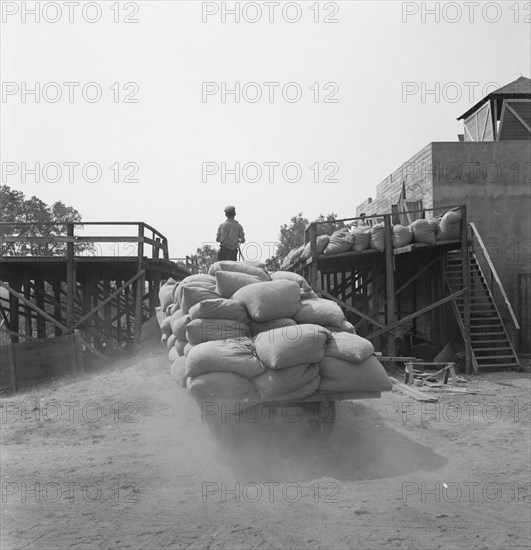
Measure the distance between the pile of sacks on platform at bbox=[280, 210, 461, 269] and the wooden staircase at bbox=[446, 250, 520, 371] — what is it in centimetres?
133

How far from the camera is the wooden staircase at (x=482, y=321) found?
1084 centimetres

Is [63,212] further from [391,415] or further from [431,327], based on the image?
[391,415]

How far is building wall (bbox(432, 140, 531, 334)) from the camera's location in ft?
43.5

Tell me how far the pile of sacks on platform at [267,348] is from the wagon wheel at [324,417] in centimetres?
25

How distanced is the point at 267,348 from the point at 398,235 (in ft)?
23.4

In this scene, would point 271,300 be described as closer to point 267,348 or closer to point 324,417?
point 267,348

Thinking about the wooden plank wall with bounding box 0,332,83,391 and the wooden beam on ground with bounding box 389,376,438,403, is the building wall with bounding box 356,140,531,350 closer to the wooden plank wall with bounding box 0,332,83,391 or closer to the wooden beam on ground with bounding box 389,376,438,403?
the wooden beam on ground with bounding box 389,376,438,403

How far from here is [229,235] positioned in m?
9.92

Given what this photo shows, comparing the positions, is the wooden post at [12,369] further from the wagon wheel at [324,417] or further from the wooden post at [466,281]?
the wooden post at [466,281]

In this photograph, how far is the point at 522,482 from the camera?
4.40m

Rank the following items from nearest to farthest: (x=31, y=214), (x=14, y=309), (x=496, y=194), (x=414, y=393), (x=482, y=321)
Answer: (x=414, y=393)
(x=482, y=321)
(x=496, y=194)
(x=14, y=309)
(x=31, y=214)

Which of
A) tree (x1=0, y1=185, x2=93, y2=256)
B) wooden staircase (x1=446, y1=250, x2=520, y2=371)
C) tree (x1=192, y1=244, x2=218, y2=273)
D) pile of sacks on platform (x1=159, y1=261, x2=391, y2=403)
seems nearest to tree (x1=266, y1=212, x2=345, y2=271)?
tree (x1=192, y1=244, x2=218, y2=273)

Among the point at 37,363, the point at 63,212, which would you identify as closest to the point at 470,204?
the point at 37,363

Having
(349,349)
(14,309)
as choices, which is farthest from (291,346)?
(14,309)
